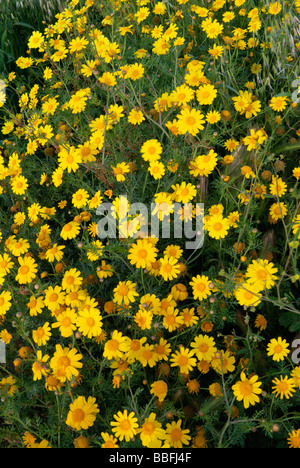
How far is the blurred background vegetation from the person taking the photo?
3.05 metres

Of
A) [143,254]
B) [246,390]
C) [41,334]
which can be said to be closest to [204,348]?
[246,390]

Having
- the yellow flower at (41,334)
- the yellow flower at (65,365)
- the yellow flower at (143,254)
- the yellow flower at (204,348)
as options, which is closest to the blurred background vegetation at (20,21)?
the yellow flower at (143,254)

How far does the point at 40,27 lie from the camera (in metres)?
3.21

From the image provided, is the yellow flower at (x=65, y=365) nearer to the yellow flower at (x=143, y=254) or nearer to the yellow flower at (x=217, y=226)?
the yellow flower at (x=143, y=254)

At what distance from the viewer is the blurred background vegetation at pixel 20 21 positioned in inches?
120

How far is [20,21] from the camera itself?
328 centimetres

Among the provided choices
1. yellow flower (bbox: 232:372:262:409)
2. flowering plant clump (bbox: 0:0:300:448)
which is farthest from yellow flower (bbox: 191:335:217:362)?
yellow flower (bbox: 232:372:262:409)

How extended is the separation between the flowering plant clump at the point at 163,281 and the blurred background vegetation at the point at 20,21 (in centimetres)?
87

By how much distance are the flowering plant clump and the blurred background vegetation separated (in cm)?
87

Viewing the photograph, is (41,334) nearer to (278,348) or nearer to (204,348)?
(204,348)

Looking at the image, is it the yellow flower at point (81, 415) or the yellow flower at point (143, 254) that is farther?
the yellow flower at point (143, 254)

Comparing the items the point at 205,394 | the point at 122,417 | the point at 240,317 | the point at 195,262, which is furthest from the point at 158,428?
the point at 195,262

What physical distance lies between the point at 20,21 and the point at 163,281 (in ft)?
9.51

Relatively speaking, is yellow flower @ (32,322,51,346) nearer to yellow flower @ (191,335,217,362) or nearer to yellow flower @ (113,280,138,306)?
yellow flower @ (113,280,138,306)
